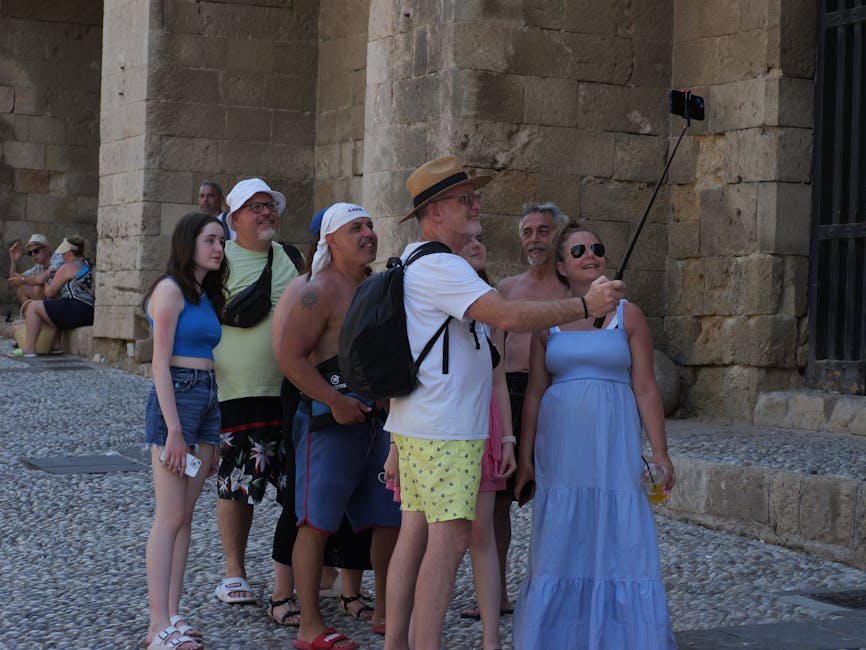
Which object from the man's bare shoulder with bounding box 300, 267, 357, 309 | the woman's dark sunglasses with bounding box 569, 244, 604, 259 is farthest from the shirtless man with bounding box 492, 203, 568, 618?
the man's bare shoulder with bounding box 300, 267, 357, 309

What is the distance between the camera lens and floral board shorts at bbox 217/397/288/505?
5.48m

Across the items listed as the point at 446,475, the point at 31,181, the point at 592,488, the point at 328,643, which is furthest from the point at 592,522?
the point at 31,181

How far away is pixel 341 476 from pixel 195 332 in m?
0.68

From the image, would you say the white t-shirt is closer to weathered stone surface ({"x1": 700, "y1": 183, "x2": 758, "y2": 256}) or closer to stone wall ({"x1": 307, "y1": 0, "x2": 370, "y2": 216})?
weathered stone surface ({"x1": 700, "y1": 183, "x2": 758, "y2": 256})

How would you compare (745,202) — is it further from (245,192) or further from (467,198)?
(467,198)

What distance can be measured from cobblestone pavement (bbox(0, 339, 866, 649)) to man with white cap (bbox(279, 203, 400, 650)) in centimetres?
23

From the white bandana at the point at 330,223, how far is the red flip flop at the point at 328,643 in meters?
1.21

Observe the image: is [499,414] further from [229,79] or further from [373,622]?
[229,79]

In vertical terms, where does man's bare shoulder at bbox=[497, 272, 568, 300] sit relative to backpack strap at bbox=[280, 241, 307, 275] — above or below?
below

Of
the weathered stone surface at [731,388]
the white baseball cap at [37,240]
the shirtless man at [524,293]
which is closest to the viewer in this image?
the shirtless man at [524,293]

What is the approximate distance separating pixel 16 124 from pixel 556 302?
15.4 metres

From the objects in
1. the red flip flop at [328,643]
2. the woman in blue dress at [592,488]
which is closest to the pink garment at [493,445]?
the woman in blue dress at [592,488]

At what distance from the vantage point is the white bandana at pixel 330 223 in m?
5.00

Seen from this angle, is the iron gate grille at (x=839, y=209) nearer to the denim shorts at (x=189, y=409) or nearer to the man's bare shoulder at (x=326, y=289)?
the man's bare shoulder at (x=326, y=289)
